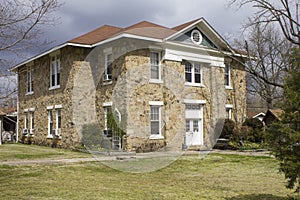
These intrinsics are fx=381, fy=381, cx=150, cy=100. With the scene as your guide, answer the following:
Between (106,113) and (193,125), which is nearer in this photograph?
(106,113)

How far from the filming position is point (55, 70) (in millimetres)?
25016

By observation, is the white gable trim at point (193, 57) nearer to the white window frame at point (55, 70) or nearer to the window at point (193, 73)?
the window at point (193, 73)

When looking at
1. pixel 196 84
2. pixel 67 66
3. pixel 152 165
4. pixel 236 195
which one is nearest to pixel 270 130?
pixel 236 195

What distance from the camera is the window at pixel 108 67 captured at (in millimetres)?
21859

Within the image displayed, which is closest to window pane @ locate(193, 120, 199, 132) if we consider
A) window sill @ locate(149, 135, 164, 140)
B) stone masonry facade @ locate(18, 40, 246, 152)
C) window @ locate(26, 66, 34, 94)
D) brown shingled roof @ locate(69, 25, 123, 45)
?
stone masonry facade @ locate(18, 40, 246, 152)

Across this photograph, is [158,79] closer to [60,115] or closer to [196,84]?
[196,84]

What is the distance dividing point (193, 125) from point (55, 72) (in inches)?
379

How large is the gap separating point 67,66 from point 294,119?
732 inches

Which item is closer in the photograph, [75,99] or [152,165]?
[152,165]

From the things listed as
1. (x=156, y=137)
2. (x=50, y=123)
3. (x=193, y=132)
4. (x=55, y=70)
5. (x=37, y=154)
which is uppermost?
(x=55, y=70)

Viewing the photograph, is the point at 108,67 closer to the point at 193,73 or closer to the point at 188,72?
Result: the point at 188,72

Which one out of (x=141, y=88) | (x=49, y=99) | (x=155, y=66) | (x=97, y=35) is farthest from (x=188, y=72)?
(x=49, y=99)

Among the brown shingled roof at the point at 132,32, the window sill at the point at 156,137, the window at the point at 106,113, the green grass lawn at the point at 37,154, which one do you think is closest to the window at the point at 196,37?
the brown shingled roof at the point at 132,32

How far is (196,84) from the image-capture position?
76.5 ft
